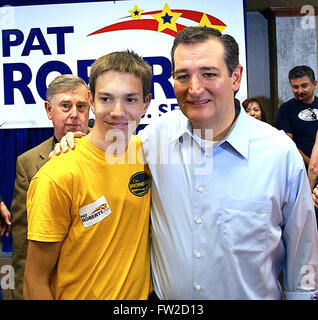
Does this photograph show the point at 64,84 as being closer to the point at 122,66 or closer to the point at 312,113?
the point at 122,66

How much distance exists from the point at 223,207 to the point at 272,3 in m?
2.98

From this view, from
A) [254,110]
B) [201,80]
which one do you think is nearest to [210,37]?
[201,80]

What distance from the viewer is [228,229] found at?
3.26 ft

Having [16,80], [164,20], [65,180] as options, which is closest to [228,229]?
[65,180]

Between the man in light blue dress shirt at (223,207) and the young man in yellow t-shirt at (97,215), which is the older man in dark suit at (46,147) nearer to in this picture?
the young man in yellow t-shirt at (97,215)

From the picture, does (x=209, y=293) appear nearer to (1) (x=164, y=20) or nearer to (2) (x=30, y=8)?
(1) (x=164, y=20)

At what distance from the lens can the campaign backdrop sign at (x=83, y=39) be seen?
3066 mm

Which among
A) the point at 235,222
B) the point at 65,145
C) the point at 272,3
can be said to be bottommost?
the point at 235,222

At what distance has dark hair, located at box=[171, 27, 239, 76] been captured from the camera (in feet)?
3.37

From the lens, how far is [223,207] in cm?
101

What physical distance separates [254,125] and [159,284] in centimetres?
55

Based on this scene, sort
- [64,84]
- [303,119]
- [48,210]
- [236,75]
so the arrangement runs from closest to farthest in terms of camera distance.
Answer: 1. [48,210]
2. [236,75]
3. [64,84]
4. [303,119]

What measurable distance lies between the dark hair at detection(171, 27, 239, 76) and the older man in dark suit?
737 mm

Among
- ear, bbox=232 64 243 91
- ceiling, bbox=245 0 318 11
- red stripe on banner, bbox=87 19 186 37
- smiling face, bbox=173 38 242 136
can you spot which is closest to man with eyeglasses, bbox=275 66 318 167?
ceiling, bbox=245 0 318 11
